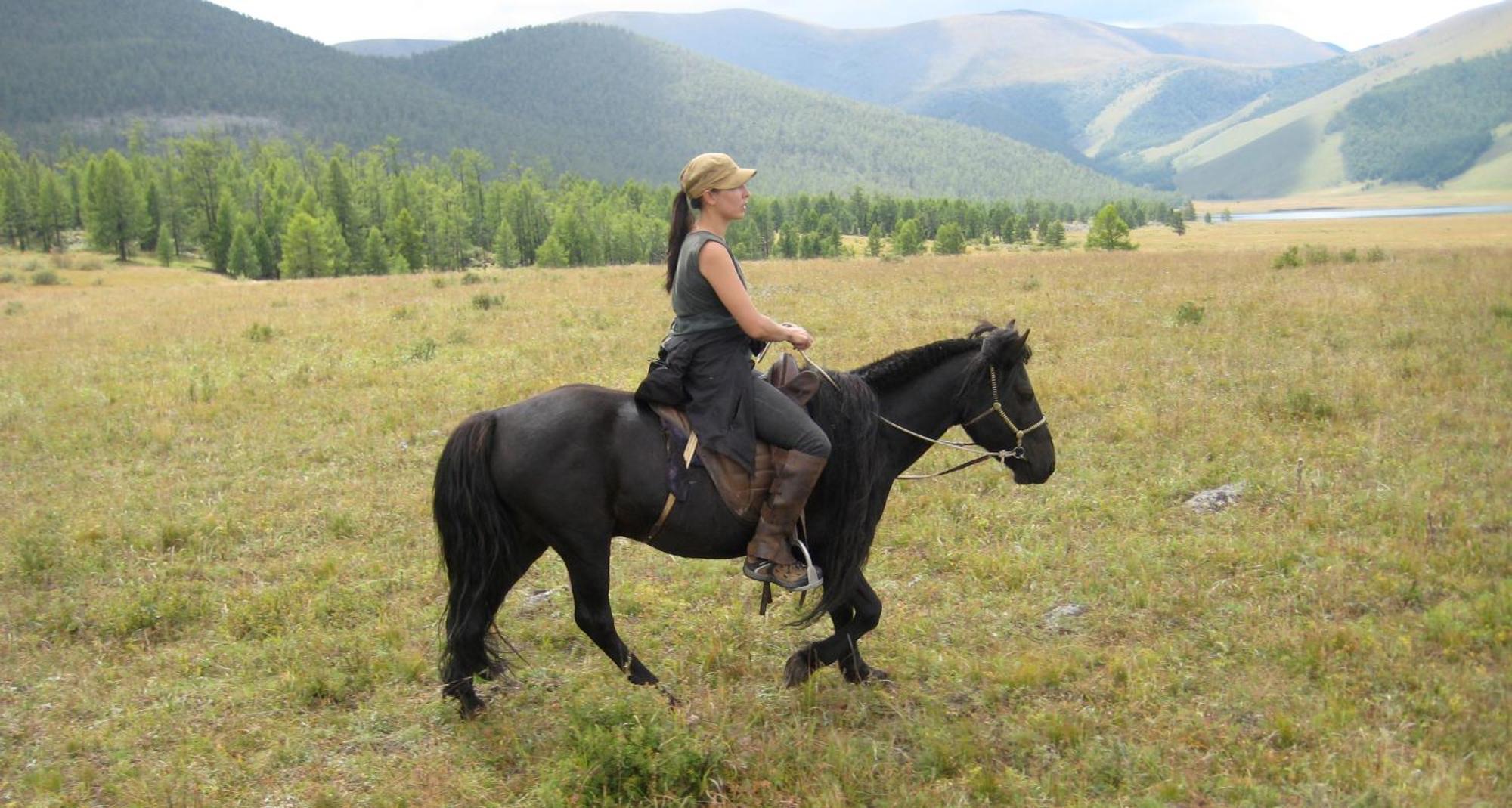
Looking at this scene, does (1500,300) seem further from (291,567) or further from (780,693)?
(291,567)

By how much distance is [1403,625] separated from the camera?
21.5ft

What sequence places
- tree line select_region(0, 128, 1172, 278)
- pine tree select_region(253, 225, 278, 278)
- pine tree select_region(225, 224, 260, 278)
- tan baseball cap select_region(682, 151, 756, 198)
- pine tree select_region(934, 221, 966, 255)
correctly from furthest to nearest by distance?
pine tree select_region(934, 221, 966, 255), tree line select_region(0, 128, 1172, 278), pine tree select_region(253, 225, 278, 278), pine tree select_region(225, 224, 260, 278), tan baseball cap select_region(682, 151, 756, 198)

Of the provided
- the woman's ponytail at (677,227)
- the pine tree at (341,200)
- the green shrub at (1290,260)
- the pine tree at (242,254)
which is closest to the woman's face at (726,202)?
the woman's ponytail at (677,227)

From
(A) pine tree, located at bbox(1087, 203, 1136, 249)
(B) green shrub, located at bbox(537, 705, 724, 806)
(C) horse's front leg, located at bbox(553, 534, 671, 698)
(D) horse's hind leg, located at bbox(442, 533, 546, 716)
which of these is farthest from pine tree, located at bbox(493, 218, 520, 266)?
(B) green shrub, located at bbox(537, 705, 724, 806)

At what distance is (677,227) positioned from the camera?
18.7 ft

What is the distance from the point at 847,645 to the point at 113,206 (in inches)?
4135

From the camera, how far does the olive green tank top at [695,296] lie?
552 cm

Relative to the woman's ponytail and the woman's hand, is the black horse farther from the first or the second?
the woman's ponytail

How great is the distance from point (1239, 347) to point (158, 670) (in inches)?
612

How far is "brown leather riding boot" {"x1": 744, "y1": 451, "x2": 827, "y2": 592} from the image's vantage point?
18.8 feet

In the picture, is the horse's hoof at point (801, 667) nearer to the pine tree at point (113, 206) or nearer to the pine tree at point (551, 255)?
the pine tree at point (551, 255)

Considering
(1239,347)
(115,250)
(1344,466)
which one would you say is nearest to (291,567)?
(1344,466)

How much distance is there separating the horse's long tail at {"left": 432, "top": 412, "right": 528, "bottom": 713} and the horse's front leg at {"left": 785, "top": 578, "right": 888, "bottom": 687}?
1992 millimetres

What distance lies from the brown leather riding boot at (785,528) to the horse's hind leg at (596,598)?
3.02 feet
